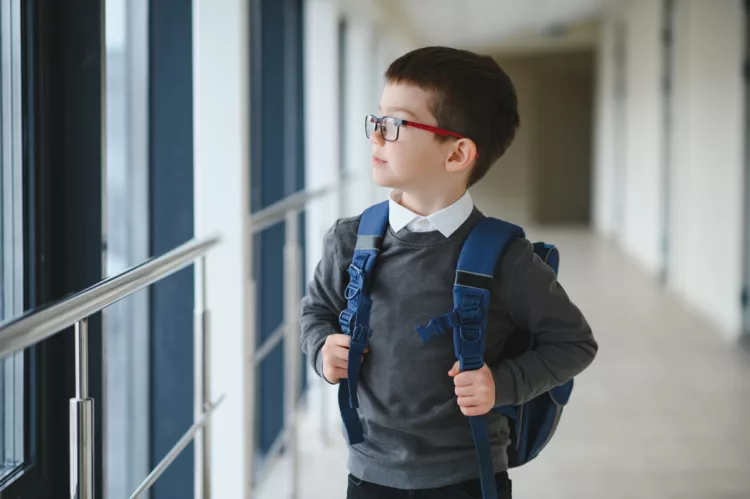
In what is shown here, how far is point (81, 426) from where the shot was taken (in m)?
0.84

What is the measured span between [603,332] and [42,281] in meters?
2.84

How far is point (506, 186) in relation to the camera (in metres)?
8.95

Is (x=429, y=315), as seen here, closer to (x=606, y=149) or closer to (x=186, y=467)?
(x=186, y=467)

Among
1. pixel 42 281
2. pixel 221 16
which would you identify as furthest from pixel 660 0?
pixel 42 281

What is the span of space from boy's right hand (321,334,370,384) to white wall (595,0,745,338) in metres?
3.02

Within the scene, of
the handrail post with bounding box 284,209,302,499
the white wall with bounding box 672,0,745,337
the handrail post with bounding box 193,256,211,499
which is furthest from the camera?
the white wall with bounding box 672,0,745,337

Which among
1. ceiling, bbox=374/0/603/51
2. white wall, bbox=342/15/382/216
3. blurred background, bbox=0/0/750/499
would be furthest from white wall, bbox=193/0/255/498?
ceiling, bbox=374/0/603/51

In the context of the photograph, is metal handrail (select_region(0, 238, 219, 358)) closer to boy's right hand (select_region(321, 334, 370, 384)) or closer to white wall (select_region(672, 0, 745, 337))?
boy's right hand (select_region(321, 334, 370, 384))

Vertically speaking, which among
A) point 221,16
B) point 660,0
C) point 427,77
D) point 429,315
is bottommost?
point 429,315

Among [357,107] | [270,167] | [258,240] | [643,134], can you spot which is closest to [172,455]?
[258,240]

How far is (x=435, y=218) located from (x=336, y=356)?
140 millimetres

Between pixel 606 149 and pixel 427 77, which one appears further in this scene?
pixel 606 149

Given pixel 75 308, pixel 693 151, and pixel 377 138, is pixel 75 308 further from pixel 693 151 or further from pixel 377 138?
pixel 693 151

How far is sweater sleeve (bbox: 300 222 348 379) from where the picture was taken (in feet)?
2.78
